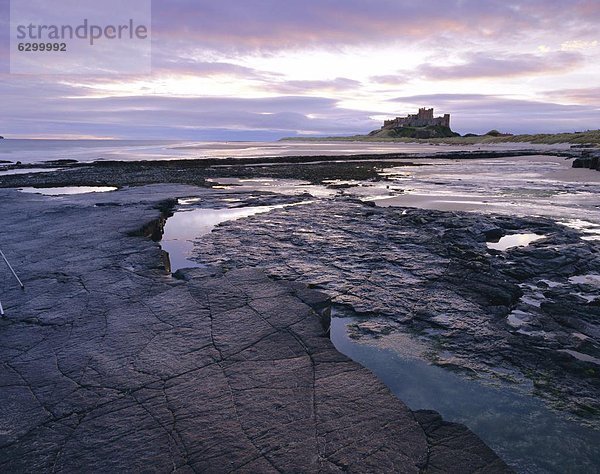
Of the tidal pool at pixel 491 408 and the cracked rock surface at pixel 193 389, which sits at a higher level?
the cracked rock surface at pixel 193 389

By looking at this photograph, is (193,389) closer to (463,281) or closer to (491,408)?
(491,408)

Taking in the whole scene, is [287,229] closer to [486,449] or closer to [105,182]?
[486,449]

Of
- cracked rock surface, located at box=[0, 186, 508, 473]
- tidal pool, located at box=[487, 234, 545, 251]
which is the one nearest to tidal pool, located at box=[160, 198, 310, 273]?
cracked rock surface, located at box=[0, 186, 508, 473]

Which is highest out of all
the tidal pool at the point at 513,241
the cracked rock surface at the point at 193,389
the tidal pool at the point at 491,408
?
the tidal pool at the point at 513,241

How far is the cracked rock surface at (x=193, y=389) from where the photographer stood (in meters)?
3.21

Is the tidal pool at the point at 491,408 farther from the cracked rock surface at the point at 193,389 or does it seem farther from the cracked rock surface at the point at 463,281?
the cracked rock surface at the point at 193,389

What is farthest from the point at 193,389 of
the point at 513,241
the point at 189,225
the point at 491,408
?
the point at 189,225

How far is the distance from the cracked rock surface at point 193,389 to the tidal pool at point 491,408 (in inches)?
24.7

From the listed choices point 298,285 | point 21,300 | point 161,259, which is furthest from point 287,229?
point 21,300

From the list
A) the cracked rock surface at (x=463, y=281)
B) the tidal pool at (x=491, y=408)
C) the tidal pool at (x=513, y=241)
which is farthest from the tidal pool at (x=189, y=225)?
the tidal pool at (x=513, y=241)

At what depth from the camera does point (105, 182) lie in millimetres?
25562

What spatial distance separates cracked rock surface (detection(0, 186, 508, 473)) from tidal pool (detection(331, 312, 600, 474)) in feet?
2.06

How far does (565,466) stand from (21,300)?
713cm

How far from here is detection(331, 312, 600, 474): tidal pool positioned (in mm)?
3650
